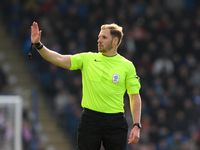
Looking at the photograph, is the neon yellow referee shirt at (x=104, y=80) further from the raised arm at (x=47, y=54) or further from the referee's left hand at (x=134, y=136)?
the referee's left hand at (x=134, y=136)

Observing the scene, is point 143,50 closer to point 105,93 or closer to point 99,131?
point 105,93

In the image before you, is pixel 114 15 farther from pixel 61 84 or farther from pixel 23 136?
pixel 23 136

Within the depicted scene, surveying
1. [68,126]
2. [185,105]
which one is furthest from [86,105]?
[185,105]

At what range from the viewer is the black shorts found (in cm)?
531

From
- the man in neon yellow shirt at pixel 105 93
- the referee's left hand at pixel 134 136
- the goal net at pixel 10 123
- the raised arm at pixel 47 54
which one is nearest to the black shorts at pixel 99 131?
the man in neon yellow shirt at pixel 105 93

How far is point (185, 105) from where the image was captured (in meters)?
12.9

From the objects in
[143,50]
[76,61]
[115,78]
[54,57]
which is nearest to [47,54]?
[54,57]

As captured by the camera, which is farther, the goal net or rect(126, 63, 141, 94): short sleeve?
the goal net

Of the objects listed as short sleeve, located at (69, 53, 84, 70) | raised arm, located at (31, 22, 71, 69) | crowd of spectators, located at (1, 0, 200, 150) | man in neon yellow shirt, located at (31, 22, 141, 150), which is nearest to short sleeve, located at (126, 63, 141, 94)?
man in neon yellow shirt, located at (31, 22, 141, 150)

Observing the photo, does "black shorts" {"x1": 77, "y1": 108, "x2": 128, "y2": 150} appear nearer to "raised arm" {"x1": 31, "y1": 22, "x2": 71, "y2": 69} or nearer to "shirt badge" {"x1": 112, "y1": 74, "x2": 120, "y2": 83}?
"shirt badge" {"x1": 112, "y1": 74, "x2": 120, "y2": 83}

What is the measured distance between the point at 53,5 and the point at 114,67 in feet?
30.4

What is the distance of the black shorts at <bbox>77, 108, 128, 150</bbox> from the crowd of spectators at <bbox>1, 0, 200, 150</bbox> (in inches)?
232

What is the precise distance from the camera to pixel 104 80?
5418mm

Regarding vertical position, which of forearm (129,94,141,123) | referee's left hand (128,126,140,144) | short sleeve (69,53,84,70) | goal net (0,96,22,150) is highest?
short sleeve (69,53,84,70)
